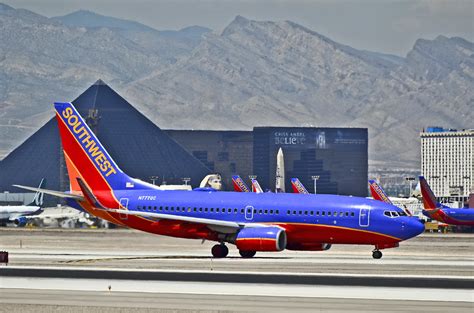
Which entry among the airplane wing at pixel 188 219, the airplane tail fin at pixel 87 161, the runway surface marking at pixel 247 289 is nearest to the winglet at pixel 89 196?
the airplane wing at pixel 188 219

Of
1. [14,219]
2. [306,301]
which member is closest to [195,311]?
[306,301]

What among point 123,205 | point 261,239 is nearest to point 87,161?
point 123,205

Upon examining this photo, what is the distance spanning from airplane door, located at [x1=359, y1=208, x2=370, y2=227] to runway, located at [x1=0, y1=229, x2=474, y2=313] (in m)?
2.32

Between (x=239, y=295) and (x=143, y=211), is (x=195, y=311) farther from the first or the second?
(x=143, y=211)

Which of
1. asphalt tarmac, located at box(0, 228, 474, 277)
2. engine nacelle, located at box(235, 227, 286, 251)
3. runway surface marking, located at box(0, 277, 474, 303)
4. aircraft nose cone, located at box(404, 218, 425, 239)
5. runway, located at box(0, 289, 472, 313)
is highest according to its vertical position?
aircraft nose cone, located at box(404, 218, 425, 239)

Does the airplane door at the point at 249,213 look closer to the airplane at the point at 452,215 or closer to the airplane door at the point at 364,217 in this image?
the airplane door at the point at 364,217

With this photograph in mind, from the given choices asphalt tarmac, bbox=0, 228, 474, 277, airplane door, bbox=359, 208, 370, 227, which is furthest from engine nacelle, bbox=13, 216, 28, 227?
airplane door, bbox=359, 208, 370, 227

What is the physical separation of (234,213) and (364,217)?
9084 mm

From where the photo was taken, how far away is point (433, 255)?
8106 cm

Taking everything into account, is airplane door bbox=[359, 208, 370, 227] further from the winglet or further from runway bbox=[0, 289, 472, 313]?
runway bbox=[0, 289, 472, 313]

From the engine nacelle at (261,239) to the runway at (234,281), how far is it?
853 millimetres

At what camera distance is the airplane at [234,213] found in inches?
2963

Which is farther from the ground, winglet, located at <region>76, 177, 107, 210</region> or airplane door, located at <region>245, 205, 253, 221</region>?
winglet, located at <region>76, 177, 107, 210</region>

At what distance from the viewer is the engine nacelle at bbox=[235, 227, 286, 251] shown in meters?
74.2
